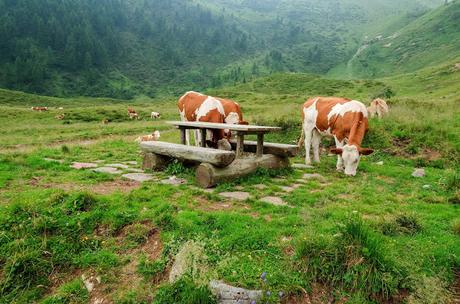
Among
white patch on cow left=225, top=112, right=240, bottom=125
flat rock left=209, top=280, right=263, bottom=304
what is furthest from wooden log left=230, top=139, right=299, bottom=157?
flat rock left=209, top=280, right=263, bottom=304

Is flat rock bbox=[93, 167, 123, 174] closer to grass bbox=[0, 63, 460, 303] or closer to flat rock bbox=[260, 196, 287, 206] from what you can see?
grass bbox=[0, 63, 460, 303]

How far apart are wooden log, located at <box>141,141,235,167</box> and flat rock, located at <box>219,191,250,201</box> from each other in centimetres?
82

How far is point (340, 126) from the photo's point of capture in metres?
10.5

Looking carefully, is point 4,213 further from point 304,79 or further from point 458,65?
point 304,79

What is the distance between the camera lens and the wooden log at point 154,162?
32.8ft

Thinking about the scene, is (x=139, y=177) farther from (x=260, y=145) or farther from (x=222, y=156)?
(x=260, y=145)

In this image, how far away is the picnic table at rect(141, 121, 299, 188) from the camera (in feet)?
26.8

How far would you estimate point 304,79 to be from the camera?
87.2 metres

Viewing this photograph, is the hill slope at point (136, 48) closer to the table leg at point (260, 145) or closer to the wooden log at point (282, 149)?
the wooden log at point (282, 149)

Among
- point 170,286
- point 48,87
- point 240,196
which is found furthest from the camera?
point 48,87

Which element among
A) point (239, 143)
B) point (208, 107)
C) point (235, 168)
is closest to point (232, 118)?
point (208, 107)

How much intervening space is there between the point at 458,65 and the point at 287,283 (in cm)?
7107

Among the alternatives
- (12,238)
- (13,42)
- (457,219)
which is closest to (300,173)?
(457,219)

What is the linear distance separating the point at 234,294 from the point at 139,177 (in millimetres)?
5562
